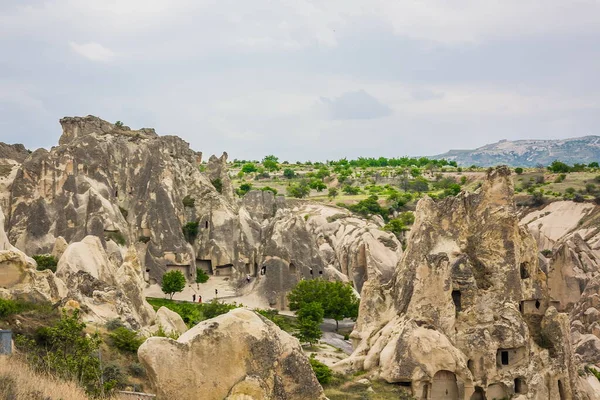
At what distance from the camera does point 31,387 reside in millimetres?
15188

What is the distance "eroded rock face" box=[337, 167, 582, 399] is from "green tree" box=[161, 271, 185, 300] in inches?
734

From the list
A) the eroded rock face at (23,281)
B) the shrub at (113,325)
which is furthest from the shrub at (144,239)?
the eroded rock face at (23,281)

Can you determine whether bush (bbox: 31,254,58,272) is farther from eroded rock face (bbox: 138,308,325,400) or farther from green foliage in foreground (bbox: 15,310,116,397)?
eroded rock face (bbox: 138,308,325,400)

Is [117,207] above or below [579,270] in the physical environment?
above

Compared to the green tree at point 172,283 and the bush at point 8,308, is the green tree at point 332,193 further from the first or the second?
the bush at point 8,308

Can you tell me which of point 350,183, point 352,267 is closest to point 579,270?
point 352,267

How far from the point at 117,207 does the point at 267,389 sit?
41.0 meters

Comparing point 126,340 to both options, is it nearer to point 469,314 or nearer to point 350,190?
point 469,314

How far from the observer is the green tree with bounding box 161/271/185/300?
51938mm

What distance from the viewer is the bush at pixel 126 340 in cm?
2639

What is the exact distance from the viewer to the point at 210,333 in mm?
16188

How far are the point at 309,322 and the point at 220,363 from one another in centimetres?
2685

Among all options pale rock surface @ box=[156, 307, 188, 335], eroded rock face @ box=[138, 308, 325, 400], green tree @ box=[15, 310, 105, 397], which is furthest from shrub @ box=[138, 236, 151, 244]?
eroded rock face @ box=[138, 308, 325, 400]

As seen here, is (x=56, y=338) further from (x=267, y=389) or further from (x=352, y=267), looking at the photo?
(x=352, y=267)
